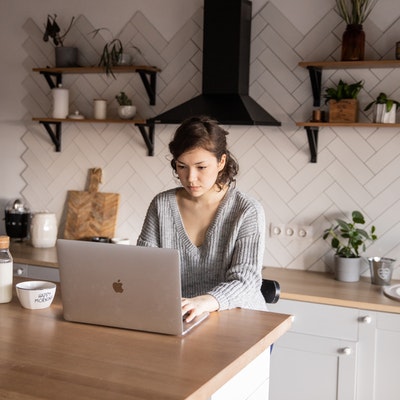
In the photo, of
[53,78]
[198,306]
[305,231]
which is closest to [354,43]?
[305,231]

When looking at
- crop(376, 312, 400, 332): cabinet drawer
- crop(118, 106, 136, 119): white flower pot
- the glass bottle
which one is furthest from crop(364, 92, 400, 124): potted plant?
the glass bottle

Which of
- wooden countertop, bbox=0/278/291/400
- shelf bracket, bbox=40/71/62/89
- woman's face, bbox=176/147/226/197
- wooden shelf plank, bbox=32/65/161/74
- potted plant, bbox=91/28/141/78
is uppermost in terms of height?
potted plant, bbox=91/28/141/78

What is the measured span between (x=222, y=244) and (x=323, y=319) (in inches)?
35.3

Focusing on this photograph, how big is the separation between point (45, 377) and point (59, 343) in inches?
10.4

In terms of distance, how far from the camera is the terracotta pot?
3.29m

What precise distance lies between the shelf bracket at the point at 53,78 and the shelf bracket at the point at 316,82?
162 cm

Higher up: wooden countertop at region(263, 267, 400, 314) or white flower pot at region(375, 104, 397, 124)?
white flower pot at region(375, 104, 397, 124)

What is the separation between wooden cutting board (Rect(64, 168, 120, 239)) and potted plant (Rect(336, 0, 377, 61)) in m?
1.62

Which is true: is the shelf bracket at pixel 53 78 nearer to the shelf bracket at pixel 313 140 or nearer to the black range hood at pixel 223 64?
the black range hood at pixel 223 64

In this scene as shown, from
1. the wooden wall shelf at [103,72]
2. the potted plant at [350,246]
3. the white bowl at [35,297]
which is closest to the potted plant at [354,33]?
the potted plant at [350,246]

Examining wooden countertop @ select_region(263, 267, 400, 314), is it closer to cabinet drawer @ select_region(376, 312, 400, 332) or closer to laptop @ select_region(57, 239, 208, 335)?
cabinet drawer @ select_region(376, 312, 400, 332)

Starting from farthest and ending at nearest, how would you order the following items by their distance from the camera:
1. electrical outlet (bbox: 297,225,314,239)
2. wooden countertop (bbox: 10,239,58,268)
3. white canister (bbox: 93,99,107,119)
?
white canister (bbox: 93,99,107,119)
wooden countertop (bbox: 10,239,58,268)
electrical outlet (bbox: 297,225,314,239)

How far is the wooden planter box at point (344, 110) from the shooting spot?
3359 mm

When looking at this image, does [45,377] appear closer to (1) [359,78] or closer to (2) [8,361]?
(2) [8,361]
